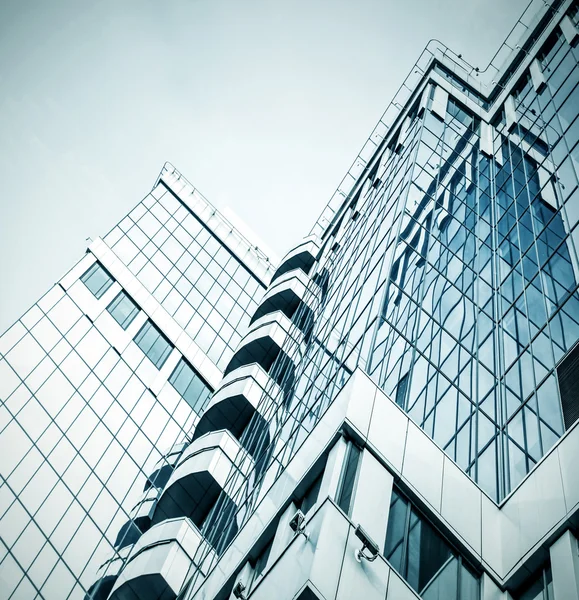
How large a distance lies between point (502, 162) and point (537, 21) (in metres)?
10.7

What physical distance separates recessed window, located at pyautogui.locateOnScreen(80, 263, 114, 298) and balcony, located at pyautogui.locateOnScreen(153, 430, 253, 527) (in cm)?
1692

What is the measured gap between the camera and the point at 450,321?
2173 cm

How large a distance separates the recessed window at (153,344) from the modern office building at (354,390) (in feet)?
0.62

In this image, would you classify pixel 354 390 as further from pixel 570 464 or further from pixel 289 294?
pixel 289 294

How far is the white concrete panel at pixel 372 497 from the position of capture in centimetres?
1285

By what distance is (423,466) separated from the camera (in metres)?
14.9

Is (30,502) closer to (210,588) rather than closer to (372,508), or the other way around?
(210,588)

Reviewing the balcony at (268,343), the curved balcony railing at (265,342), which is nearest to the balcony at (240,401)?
the balcony at (268,343)

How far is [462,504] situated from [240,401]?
17.6 metres

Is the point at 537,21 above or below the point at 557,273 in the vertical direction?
above

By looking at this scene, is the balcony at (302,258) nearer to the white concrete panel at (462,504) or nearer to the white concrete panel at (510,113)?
the white concrete panel at (510,113)

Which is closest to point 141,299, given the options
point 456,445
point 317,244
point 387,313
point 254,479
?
point 317,244

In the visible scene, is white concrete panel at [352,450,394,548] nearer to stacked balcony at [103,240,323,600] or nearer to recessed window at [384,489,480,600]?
recessed window at [384,489,480,600]

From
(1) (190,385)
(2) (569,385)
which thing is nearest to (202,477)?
(1) (190,385)
